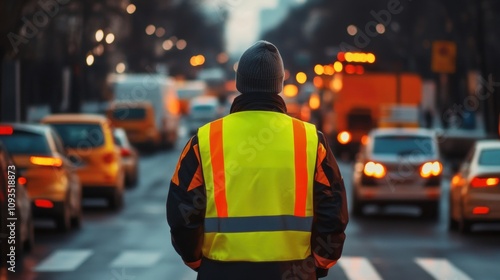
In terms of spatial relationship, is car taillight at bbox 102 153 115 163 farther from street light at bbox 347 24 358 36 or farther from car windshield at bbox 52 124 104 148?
street light at bbox 347 24 358 36

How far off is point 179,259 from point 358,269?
7.70 feet

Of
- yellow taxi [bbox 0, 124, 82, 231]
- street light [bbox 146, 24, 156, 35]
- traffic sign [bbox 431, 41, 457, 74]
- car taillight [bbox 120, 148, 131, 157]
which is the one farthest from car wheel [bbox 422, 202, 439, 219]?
street light [bbox 146, 24, 156, 35]

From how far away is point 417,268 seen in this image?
16.2 m

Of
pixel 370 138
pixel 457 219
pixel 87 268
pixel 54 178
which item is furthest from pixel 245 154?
pixel 370 138

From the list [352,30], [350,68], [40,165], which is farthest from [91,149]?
[352,30]

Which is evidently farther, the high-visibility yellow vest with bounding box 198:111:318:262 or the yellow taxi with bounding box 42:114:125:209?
the yellow taxi with bounding box 42:114:125:209

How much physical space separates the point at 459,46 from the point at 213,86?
7623 cm

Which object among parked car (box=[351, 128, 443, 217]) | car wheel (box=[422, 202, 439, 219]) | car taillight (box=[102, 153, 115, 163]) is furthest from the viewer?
car taillight (box=[102, 153, 115, 163])

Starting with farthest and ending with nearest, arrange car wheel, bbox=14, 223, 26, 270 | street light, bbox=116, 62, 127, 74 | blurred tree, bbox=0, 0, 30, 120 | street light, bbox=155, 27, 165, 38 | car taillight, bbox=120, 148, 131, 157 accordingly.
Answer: street light, bbox=155, 27, 165, 38, street light, bbox=116, 62, 127, 74, car taillight, bbox=120, 148, 131, 157, blurred tree, bbox=0, 0, 30, 120, car wheel, bbox=14, 223, 26, 270

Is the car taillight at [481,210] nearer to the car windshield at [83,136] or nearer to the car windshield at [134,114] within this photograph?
the car windshield at [83,136]

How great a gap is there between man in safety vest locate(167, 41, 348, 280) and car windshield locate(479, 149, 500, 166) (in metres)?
15.5

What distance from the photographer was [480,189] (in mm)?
20500

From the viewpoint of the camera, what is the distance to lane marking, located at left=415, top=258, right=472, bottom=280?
50.0 ft

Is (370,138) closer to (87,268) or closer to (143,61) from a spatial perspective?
(87,268)
